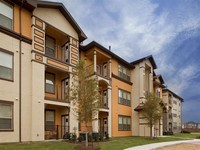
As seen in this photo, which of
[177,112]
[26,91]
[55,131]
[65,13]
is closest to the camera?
[26,91]

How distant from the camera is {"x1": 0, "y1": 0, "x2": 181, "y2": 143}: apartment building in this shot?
19844mm

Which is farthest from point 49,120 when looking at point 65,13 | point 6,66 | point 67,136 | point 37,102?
point 65,13

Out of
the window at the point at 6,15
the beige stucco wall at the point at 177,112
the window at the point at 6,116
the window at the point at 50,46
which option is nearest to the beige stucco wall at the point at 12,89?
the window at the point at 6,116

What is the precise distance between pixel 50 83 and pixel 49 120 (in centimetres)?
365

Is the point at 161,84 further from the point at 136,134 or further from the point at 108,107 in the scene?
the point at 108,107

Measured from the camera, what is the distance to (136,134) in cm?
3784

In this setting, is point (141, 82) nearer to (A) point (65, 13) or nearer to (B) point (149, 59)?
(B) point (149, 59)

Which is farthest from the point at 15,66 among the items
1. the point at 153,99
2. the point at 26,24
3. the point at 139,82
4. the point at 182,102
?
the point at 182,102

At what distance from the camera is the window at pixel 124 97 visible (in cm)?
3638

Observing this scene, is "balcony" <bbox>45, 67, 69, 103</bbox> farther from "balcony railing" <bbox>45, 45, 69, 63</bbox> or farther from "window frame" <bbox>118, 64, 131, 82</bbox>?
"window frame" <bbox>118, 64, 131, 82</bbox>

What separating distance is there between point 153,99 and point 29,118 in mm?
16368

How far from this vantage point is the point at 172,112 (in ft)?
213

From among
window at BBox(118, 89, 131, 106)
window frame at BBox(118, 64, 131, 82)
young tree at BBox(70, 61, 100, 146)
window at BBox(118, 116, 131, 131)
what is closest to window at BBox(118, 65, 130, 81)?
window frame at BBox(118, 64, 131, 82)

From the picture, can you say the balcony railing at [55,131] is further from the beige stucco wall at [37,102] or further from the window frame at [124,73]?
the window frame at [124,73]
